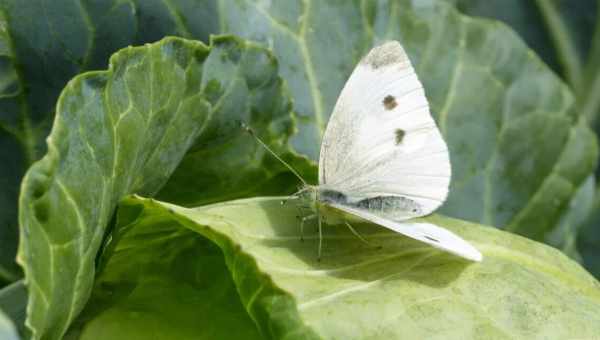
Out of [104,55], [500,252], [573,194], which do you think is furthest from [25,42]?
[573,194]

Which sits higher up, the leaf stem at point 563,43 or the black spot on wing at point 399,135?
the black spot on wing at point 399,135

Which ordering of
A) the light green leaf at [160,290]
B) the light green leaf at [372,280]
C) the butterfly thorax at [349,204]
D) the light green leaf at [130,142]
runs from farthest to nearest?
1. the butterfly thorax at [349,204]
2. the light green leaf at [160,290]
3. the light green leaf at [372,280]
4. the light green leaf at [130,142]

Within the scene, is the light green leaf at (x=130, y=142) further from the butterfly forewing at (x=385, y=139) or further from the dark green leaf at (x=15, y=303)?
the butterfly forewing at (x=385, y=139)

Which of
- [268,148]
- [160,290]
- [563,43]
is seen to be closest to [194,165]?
[268,148]

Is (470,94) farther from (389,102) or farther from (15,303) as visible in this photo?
(15,303)

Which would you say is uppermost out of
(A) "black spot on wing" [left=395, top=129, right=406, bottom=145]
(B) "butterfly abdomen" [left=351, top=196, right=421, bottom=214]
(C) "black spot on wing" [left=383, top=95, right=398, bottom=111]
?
(C) "black spot on wing" [left=383, top=95, right=398, bottom=111]

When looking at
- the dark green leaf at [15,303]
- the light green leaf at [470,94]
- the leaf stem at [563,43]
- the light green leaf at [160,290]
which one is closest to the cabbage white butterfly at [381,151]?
the light green leaf at [160,290]

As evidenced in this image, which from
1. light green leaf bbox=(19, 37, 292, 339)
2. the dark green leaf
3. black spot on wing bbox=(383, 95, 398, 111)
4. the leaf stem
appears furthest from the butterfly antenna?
the leaf stem

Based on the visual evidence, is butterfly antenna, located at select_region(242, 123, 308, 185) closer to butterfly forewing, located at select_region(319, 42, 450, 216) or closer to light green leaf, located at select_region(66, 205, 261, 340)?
butterfly forewing, located at select_region(319, 42, 450, 216)

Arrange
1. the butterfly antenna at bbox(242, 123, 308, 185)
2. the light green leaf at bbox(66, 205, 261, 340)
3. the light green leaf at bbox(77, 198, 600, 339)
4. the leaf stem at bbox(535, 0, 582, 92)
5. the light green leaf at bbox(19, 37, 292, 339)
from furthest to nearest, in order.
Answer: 1. the leaf stem at bbox(535, 0, 582, 92)
2. the butterfly antenna at bbox(242, 123, 308, 185)
3. the light green leaf at bbox(66, 205, 261, 340)
4. the light green leaf at bbox(77, 198, 600, 339)
5. the light green leaf at bbox(19, 37, 292, 339)
